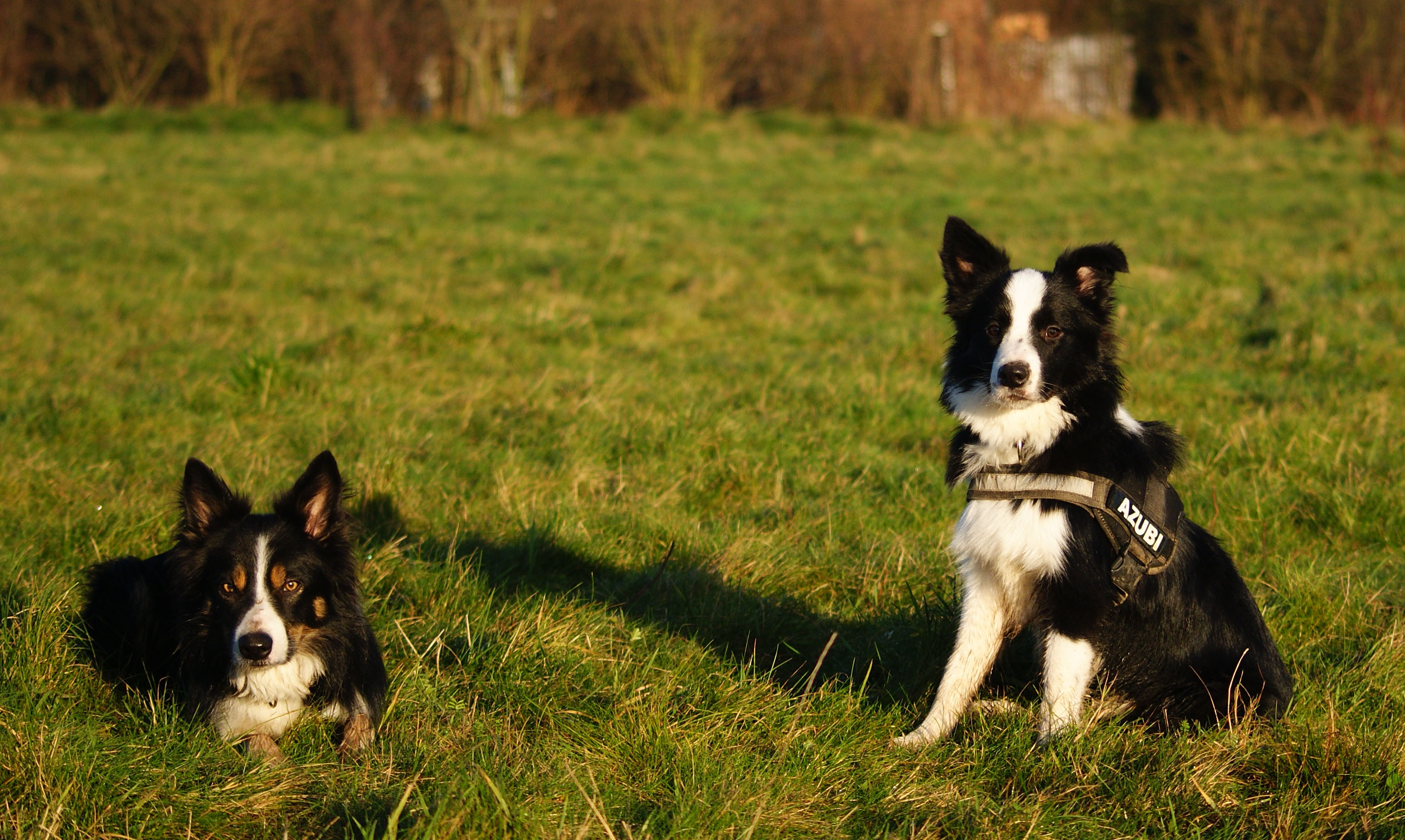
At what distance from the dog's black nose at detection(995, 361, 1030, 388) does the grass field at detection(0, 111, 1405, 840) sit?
902 millimetres

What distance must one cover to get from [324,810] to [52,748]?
2.15ft

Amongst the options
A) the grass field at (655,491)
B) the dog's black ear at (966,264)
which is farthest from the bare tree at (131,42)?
the dog's black ear at (966,264)

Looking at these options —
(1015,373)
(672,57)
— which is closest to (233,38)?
(672,57)

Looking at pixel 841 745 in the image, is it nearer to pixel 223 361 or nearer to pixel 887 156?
pixel 223 361

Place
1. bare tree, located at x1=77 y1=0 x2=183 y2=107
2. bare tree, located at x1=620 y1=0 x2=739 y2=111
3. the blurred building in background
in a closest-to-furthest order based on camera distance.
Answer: the blurred building in background
bare tree, located at x1=620 y1=0 x2=739 y2=111
bare tree, located at x1=77 y1=0 x2=183 y2=107

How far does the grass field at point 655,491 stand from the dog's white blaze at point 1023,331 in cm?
91

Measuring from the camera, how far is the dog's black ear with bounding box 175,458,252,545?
3.17 metres

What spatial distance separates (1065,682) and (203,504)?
2.36 meters

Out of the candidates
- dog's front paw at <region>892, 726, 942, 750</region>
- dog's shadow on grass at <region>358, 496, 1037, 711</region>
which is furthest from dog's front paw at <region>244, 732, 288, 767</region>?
dog's front paw at <region>892, 726, 942, 750</region>

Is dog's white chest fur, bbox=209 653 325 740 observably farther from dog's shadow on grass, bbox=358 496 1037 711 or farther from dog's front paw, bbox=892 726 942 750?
dog's front paw, bbox=892 726 942 750

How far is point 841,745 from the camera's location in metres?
3.00

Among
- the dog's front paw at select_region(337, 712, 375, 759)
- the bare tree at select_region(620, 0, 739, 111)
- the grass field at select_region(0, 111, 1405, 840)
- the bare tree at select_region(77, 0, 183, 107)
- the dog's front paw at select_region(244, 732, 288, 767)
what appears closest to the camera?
the grass field at select_region(0, 111, 1405, 840)

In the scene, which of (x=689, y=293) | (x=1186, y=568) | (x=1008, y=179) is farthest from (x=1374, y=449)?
(x=1008, y=179)

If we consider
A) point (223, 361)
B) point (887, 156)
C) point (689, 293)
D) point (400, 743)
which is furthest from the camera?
point (887, 156)
